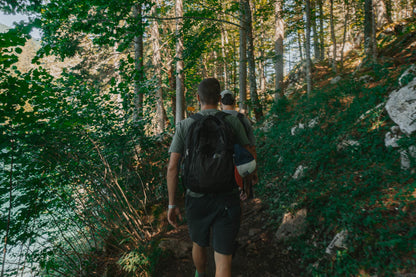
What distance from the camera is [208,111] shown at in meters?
2.22

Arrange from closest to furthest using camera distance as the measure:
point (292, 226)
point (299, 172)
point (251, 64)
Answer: point (292, 226) → point (299, 172) → point (251, 64)

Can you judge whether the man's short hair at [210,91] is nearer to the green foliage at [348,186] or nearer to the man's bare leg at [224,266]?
the man's bare leg at [224,266]

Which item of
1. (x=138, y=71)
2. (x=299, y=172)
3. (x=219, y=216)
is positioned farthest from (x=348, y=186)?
(x=138, y=71)

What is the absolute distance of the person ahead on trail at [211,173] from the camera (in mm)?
2002

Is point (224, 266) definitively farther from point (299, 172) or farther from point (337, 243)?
point (299, 172)

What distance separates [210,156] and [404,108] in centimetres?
435

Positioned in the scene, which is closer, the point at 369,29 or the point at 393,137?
the point at 393,137

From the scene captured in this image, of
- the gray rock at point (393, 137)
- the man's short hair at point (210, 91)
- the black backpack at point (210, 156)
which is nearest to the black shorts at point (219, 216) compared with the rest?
the black backpack at point (210, 156)

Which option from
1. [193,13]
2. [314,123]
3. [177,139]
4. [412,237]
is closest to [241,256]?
[412,237]

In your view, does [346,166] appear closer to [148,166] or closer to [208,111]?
[208,111]

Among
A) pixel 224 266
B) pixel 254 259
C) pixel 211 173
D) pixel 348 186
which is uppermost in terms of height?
pixel 211 173

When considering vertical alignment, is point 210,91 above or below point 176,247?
above

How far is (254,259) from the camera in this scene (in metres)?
3.61

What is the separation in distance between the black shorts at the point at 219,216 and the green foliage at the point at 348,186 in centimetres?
166
